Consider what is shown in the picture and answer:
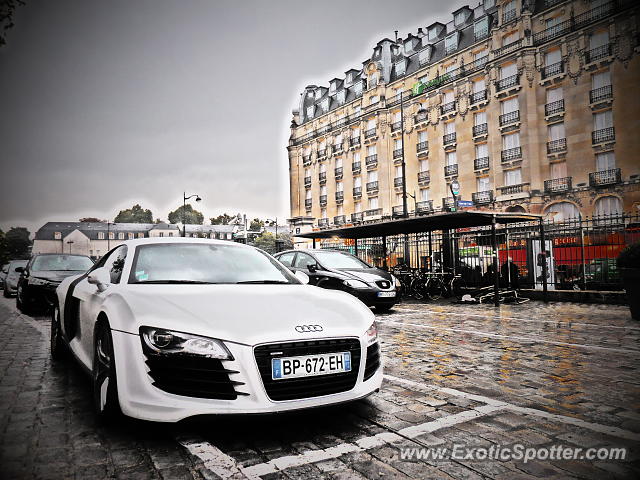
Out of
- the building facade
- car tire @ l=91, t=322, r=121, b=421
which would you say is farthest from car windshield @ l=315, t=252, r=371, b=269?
the building facade

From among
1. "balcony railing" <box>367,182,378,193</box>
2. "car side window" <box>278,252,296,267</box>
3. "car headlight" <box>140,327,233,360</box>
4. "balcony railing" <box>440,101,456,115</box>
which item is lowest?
"car headlight" <box>140,327,233,360</box>

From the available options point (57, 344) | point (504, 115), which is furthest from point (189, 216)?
point (57, 344)

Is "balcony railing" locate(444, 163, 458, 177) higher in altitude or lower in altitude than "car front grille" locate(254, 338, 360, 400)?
higher

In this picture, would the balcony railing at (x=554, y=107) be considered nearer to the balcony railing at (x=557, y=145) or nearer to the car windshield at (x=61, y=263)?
the balcony railing at (x=557, y=145)

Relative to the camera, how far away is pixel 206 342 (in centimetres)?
289

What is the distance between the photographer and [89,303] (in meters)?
4.07

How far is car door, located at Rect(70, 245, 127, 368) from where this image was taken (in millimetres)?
3828

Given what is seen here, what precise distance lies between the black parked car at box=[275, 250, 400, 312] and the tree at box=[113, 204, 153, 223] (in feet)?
441

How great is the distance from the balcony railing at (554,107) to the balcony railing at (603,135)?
9.65 ft

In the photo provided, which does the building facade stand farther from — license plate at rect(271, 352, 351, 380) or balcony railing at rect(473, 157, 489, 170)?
license plate at rect(271, 352, 351, 380)

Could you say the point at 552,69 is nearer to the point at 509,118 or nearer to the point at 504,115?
the point at 509,118

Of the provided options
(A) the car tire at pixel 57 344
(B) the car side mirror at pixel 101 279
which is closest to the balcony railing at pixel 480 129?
(A) the car tire at pixel 57 344

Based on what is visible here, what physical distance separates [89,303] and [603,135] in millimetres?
33618

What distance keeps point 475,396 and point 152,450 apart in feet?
9.03
